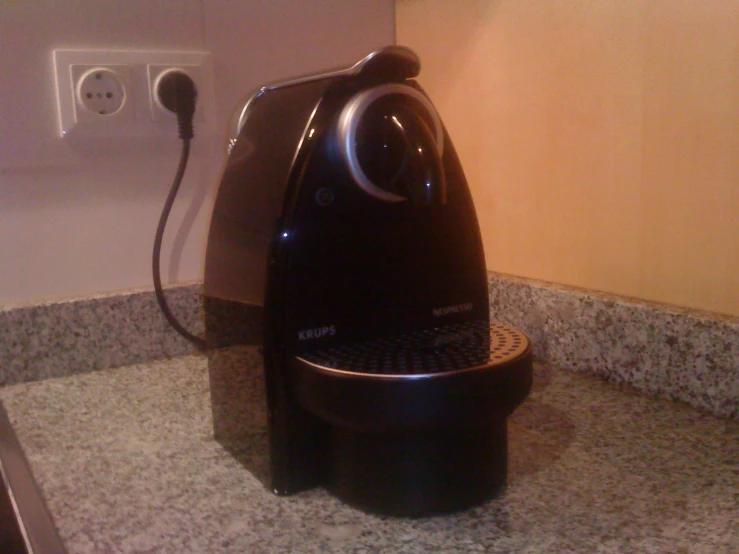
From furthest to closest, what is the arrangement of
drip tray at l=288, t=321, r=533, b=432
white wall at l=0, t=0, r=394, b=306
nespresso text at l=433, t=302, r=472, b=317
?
white wall at l=0, t=0, r=394, b=306 < nespresso text at l=433, t=302, r=472, b=317 < drip tray at l=288, t=321, r=533, b=432

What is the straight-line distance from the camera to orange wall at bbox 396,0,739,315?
1.74 feet

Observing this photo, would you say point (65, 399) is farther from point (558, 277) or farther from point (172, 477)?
point (558, 277)

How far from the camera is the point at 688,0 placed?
1.73 ft

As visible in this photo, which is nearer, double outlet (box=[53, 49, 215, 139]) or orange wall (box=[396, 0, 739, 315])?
orange wall (box=[396, 0, 739, 315])

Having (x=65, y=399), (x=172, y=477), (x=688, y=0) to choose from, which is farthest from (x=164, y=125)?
(x=688, y=0)

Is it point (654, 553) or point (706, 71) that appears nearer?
point (654, 553)

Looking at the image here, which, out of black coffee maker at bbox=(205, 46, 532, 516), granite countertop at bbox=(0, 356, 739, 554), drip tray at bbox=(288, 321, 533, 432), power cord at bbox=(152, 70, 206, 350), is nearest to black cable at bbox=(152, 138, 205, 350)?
power cord at bbox=(152, 70, 206, 350)

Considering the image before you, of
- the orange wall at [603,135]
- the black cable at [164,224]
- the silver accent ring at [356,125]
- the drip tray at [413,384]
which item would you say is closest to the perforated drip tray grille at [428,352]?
the drip tray at [413,384]

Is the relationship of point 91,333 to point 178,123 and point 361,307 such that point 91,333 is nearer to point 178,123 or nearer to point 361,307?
point 178,123

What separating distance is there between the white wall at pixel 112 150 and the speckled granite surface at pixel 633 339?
1.21 feet

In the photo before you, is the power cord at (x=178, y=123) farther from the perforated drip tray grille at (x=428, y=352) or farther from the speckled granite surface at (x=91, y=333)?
the perforated drip tray grille at (x=428, y=352)

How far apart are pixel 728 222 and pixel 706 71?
0.12 m

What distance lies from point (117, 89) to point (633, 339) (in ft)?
1.87

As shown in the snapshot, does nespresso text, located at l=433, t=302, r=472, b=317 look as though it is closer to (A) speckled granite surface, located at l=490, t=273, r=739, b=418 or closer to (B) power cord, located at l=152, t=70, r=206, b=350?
(A) speckled granite surface, located at l=490, t=273, r=739, b=418
